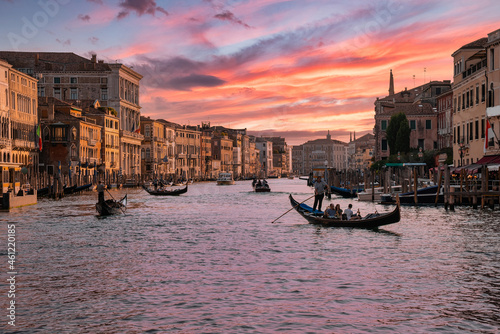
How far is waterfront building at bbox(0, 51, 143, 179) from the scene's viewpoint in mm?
91438

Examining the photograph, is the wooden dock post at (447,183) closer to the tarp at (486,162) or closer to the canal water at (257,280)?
the tarp at (486,162)

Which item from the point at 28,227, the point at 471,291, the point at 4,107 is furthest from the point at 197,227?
the point at 4,107

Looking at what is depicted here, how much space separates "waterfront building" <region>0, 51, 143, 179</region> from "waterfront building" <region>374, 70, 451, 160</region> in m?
35.4

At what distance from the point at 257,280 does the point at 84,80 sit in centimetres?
8488

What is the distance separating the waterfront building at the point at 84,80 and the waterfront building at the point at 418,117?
3543 cm

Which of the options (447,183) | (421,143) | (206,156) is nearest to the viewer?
(447,183)

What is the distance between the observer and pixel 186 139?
134500mm

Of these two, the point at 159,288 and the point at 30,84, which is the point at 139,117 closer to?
the point at 30,84

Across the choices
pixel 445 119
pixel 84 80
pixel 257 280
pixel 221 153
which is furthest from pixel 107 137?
pixel 221 153

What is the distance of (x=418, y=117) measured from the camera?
77.1m

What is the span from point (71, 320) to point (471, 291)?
7.78 m

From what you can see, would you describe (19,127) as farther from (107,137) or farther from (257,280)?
(257,280)

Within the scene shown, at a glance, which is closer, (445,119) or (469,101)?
(469,101)

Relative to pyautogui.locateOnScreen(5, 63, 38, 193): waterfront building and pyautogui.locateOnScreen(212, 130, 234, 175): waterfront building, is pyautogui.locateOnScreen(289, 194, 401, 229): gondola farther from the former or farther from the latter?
pyautogui.locateOnScreen(212, 130, 234, 175): waterfront building
